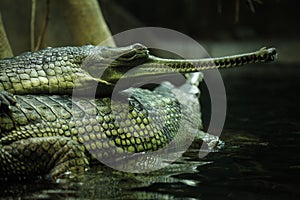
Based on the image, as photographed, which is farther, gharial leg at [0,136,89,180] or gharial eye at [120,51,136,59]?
gharial eye at [120,51,136,59]

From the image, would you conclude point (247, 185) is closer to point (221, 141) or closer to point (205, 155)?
point (205, 155)

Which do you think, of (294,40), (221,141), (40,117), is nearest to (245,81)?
(294,40)

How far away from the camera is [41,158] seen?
10.2 feet

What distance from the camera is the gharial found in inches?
123

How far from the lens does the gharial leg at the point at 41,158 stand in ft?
9.85

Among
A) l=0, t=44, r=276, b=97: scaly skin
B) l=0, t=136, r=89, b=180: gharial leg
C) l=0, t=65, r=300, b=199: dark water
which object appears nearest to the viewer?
l=0, t=65, r=300, b=199: dark water

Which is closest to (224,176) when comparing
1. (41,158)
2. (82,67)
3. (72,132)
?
(72,132)

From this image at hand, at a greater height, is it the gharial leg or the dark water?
the gharial leg

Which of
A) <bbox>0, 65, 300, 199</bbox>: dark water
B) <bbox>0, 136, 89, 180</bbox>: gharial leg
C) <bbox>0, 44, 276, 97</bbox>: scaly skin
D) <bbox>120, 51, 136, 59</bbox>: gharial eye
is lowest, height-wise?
<bbox>0, 65, 300, 199</bbox>: dark water

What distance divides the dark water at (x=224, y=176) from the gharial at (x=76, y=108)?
0.18 metres

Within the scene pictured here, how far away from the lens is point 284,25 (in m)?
13.5

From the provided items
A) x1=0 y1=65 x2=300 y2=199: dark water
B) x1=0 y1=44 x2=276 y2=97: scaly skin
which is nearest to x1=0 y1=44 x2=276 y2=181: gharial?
x1=0 y1=44 x2=276 y2=97: scaly skin

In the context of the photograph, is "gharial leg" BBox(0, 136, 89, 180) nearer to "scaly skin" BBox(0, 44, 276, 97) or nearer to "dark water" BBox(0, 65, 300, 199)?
"dark water" BBox(0, 65, 300, 199)

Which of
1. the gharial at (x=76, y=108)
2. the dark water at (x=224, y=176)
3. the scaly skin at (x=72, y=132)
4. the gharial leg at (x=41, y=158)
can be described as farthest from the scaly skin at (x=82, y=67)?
the dark water at (x=224, y=176)
